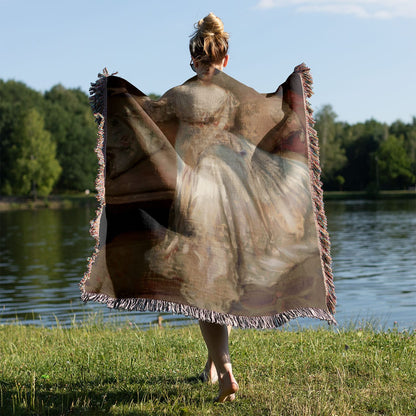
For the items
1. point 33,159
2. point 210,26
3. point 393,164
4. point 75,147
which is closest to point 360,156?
point 393,164

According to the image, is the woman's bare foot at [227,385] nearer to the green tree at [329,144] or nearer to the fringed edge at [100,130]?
the fringed edge at [100,130]

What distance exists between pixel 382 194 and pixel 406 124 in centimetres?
2150

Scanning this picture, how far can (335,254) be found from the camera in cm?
2548

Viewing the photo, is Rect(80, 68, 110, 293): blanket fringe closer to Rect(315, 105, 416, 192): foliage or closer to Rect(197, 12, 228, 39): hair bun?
Rect(197, 12, 228, 39): hair bun

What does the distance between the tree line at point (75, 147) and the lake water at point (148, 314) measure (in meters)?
30.4

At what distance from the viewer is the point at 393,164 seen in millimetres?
94500

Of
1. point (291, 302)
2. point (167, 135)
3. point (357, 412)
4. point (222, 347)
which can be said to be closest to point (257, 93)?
point (167, 135)

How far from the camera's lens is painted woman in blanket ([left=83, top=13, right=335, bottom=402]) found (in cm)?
428

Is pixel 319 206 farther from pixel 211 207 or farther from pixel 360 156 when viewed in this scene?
pixel 360 156

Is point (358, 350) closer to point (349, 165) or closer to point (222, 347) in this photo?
point (222, 347)

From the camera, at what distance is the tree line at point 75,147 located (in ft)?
228

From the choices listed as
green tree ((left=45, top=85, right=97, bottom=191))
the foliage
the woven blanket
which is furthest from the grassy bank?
the foliage

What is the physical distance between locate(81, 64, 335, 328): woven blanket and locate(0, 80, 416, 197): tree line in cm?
6288

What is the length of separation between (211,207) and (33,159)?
68161mm
